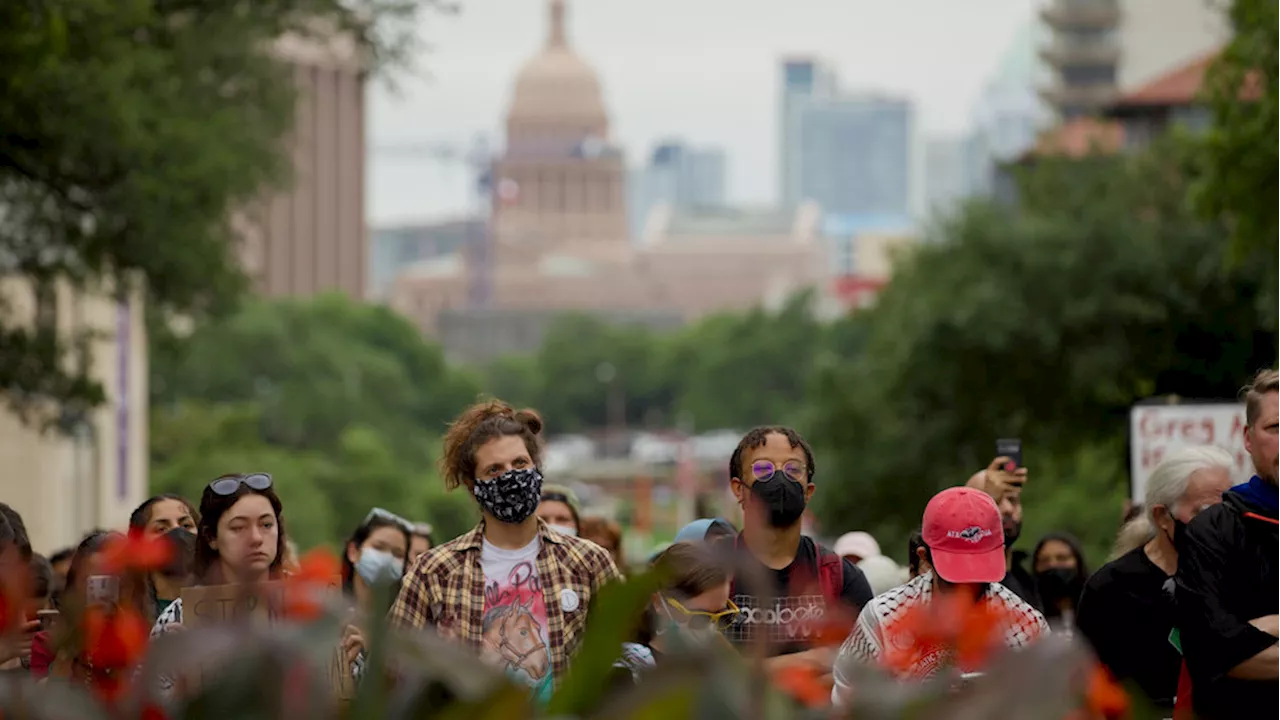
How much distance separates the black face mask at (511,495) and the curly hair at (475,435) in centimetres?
15

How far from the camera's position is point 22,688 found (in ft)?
11.5

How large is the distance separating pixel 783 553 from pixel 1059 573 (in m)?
4.43

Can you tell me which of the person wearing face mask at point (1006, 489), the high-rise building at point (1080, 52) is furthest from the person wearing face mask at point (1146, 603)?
the high-rise building at point (1080, 52)

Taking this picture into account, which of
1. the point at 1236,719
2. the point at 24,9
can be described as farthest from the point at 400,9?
the point at 1236,719

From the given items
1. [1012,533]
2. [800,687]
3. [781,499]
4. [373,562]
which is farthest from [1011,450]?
[800,687]

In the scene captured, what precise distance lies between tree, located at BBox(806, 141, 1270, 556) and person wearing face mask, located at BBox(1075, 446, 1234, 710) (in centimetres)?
3163

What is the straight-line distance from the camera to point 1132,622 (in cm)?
802

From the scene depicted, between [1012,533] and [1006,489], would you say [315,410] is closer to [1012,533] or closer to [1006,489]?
[1012,533]

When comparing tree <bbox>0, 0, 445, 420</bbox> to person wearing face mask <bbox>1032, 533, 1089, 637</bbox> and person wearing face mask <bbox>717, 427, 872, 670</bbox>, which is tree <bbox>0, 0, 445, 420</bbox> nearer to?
person wearing face mask <bbox>1032, 533, 1089, 637</bbox>

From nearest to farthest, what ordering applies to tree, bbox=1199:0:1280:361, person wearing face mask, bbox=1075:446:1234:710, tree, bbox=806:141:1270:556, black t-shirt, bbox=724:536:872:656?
black t-shirt, bbox=724:536:872:656 → person wearing face mask, bbox=1075:446:1234:710 → tree, bbox=1199:0:1280:361 → tree, bbox=806:141:1270:556

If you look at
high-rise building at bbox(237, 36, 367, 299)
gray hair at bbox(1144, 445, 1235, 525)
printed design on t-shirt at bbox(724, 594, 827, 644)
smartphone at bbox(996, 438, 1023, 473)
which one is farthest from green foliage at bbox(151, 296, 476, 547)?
high-rise building at bbox(237, 36, 367, 299)

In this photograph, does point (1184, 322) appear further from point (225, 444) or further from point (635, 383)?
point (635, 383)

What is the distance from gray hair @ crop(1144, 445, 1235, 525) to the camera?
780cm

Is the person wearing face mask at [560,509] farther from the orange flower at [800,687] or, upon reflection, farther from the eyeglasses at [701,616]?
the orange flower at [800,687]
